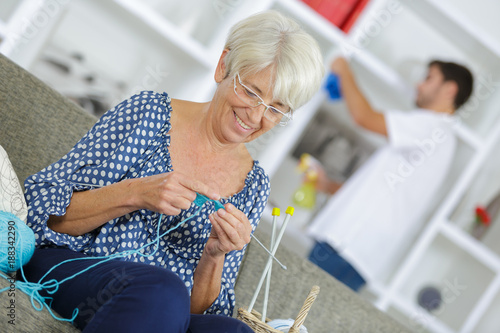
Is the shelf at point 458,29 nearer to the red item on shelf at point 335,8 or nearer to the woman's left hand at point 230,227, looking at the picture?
the red item on shelf at point 335,8

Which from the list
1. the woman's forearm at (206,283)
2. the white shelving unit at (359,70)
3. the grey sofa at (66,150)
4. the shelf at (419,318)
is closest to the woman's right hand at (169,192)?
the woman's forearm at (206,283)

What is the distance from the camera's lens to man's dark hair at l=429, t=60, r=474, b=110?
2625 mm

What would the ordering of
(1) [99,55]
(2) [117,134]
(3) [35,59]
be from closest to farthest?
(2) [117,134] < (3) [35,59] < (1) [99,55]

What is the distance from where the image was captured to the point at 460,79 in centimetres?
262

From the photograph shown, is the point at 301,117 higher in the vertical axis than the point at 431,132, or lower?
lower

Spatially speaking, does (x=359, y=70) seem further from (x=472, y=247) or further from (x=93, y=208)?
(x=93, y=208)

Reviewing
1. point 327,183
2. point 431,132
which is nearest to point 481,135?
point 431,132

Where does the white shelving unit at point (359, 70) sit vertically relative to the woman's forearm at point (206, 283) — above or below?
above

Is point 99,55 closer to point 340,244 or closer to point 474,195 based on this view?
point 340,244

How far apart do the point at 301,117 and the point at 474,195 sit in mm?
1084

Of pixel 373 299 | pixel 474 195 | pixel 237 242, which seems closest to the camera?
pixel 237 242

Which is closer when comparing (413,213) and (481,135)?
(413,213)

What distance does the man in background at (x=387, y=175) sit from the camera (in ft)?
8.47

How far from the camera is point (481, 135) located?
2.96 meters
